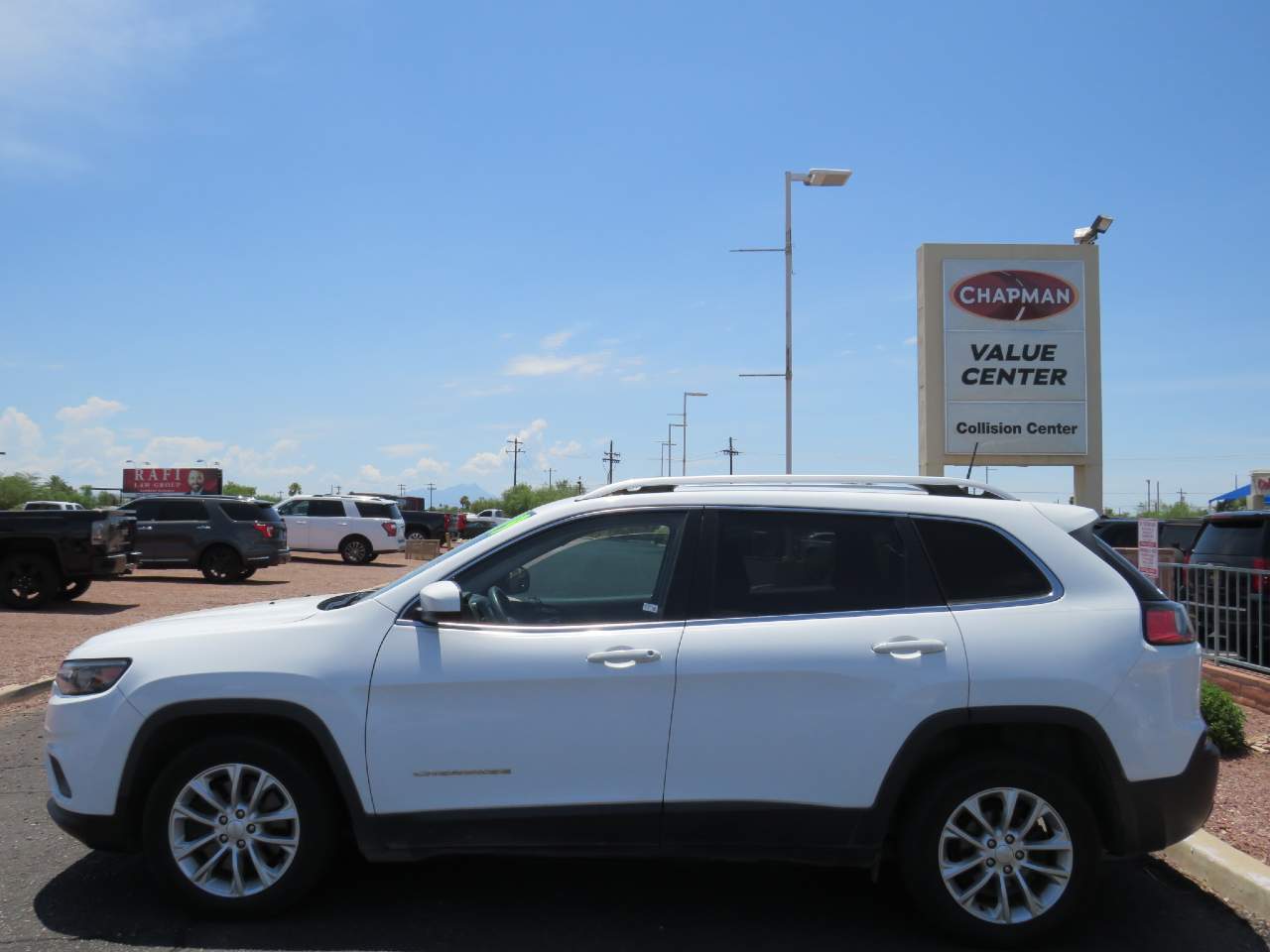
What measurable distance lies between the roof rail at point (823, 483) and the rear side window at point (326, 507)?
27784 mm

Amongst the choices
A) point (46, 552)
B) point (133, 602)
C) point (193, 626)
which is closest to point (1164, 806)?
point (193, 626)

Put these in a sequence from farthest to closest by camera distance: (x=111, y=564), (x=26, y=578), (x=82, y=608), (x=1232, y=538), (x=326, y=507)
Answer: (x=326, y=507) < (x=82, y=608) < (x=111, y=564) < (x=26, y=578) < (x=1232, y=538)

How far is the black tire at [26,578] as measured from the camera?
1591cm

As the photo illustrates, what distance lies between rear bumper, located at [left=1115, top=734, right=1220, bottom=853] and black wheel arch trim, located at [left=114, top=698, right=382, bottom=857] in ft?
9.66

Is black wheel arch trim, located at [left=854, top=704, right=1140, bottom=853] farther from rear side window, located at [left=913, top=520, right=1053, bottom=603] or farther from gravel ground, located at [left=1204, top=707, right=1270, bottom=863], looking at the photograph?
gravel ground, located at [left=1204, top=707, right=1270, bottom=863]

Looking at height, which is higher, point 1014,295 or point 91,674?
point 1014,295

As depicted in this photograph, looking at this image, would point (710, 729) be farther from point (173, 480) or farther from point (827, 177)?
point (173, 480)

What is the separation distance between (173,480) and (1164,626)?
6828 centimetres

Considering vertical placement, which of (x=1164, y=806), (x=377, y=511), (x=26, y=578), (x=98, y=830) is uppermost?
(x=377, y=511)

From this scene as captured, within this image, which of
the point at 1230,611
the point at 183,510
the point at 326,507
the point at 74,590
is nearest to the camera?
the point at 1230,611

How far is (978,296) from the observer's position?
699 inches

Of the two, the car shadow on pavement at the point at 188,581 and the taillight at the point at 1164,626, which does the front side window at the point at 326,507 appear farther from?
the taillight at the point at 1164,626

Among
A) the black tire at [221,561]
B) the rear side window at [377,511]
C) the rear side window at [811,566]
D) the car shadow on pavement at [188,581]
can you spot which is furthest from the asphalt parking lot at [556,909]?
the rear side window at [377,511]

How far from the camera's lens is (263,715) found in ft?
14.2
